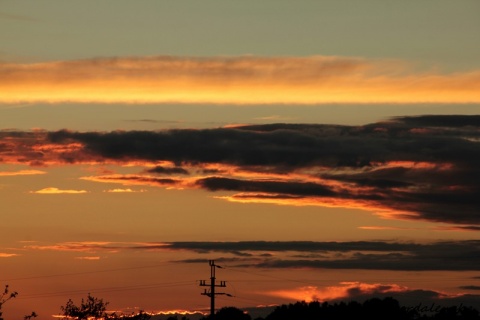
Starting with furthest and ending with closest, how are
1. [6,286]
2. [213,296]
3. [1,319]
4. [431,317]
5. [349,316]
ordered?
[349,316]
[431,317]
[213,296]
[1,319]
[6,286]

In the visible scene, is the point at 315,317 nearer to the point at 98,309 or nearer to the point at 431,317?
the point at 431,317

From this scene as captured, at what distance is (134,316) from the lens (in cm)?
13512

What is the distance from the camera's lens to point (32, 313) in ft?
324

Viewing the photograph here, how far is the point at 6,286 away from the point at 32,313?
10950 mm

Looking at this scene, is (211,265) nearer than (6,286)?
No

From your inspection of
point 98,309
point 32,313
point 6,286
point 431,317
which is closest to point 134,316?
point 98,309

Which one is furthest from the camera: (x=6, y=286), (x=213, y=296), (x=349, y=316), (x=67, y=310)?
(x=349, y=316)

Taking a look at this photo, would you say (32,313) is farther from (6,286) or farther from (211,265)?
(211,265)

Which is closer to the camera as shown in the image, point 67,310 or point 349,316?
point 67,310

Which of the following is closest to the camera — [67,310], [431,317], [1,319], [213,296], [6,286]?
[6,286]

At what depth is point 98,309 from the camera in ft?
425

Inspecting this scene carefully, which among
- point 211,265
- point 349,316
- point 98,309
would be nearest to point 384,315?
point 349,316

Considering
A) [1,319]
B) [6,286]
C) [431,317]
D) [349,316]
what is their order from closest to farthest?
[6,286], [1,319], [431,317], [349,316]

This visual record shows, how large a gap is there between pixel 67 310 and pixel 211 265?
2122 cm
